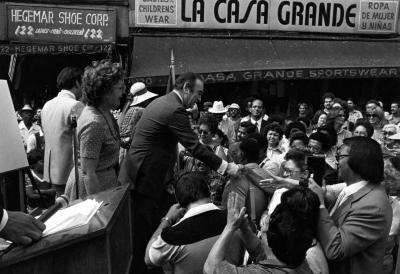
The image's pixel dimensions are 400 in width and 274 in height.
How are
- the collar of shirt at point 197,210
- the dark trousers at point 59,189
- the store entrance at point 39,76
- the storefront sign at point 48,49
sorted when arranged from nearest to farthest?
the collar of shirt at point 197,210, the dark trousers at point 59,189, the storefront sign at point 48,49, the store entrance at point 39,76

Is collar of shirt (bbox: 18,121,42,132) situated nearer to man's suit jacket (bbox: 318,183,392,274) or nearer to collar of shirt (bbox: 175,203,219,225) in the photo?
collar of shirt (bbox: 175,203,219,225)

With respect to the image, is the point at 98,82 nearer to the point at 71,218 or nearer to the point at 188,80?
the point at 188,80

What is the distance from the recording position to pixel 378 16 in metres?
16.5

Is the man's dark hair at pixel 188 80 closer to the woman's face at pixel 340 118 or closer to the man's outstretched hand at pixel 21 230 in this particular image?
the man's outstretched hand at pixel 21 230

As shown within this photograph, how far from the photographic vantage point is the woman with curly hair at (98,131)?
4648 mm

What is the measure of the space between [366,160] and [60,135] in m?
2.84

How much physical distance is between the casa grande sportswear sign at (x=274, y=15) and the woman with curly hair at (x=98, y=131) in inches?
416

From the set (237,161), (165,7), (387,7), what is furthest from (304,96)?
(237,161)

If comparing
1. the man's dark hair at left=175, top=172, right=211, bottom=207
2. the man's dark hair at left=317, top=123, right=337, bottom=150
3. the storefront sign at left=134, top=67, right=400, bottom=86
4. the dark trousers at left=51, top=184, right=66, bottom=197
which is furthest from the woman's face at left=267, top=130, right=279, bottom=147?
the storefront sign at left=134, top=67, right=400, bottom=86

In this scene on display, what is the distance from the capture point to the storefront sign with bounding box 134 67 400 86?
14.6 m

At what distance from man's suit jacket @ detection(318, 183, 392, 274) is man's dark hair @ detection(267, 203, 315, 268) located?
0.44 meters

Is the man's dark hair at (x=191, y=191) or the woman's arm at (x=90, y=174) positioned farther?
the woman's arm at (x=90, y=174)

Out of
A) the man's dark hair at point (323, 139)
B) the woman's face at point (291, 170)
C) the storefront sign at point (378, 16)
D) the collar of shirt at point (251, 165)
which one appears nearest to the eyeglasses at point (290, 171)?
the woman's face at point (291, 170)

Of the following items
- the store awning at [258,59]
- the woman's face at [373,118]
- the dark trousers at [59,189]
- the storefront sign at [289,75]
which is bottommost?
the dark trousers at [59,189]
